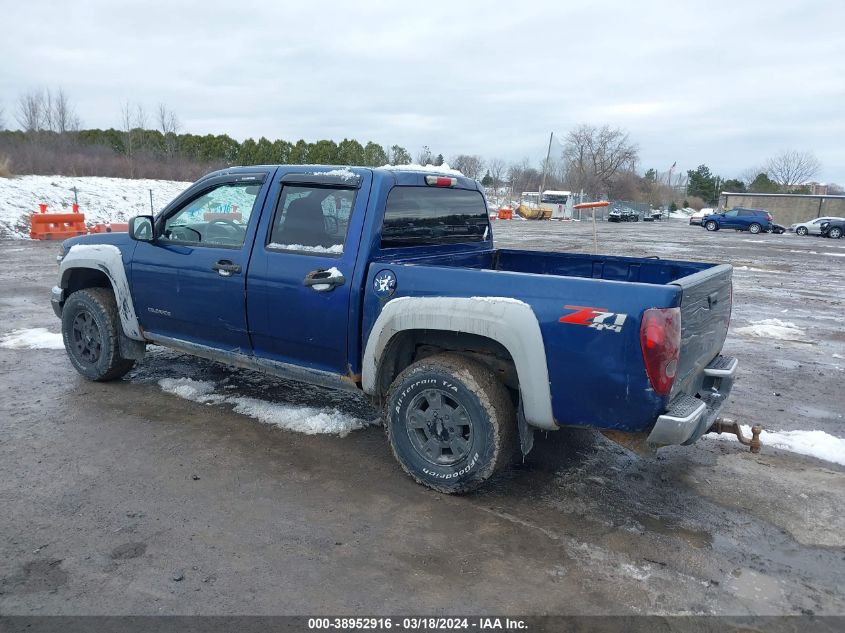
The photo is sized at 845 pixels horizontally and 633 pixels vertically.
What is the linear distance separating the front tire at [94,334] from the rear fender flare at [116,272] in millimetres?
121

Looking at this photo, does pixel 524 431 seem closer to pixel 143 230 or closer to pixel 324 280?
pixel 324 280

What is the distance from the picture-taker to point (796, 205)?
5506cm

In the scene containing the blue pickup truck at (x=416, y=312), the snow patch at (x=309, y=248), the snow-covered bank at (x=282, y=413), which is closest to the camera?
the blue pickup truck at (x=416, y=312)

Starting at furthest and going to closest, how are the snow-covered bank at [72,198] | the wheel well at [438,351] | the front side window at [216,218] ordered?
the snow-covered bank at [72,198] < the front side window at [216,218] < the wheel well at [438,351]

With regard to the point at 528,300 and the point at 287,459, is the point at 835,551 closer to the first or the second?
the point at 528,300

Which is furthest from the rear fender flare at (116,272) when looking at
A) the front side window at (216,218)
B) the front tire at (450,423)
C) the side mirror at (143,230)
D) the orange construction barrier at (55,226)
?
the orange construction barrier at (55,226)

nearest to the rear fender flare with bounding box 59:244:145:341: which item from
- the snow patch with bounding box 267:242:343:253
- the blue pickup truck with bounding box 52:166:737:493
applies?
the blue pickup truck with bounding box 52:166:737:493

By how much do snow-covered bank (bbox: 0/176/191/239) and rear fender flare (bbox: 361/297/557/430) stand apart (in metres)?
21.0

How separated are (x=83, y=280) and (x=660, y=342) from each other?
5.22 meters

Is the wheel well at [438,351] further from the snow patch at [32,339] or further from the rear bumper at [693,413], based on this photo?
the snow patch at [32,339]

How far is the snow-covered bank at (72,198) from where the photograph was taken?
70.8 ft

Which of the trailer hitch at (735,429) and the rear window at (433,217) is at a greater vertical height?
the rear window at (433,217)

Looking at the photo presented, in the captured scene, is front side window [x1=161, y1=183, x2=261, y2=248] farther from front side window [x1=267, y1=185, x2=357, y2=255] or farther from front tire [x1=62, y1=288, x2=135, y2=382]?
front tire [x1=62, y1=288, x2=135, y2=382]

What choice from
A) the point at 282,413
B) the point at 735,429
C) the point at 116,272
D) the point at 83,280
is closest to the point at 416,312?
the point at 282,413
